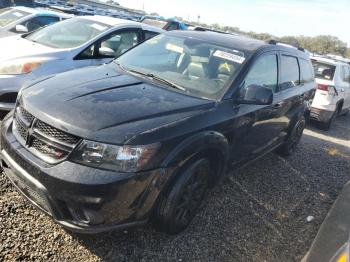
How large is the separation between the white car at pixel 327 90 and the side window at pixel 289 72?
3156 mm

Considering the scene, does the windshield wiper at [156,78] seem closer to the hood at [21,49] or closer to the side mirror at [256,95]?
the side mirror at [256,95]

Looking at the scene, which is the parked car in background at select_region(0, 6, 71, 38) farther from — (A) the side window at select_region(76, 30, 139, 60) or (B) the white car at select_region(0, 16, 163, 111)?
(A) the side window at select_region(76, 30, 139, 60)

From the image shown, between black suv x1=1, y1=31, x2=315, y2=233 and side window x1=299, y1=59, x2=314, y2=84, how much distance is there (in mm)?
1452

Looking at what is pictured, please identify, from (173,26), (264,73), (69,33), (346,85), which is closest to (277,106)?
(264,73)

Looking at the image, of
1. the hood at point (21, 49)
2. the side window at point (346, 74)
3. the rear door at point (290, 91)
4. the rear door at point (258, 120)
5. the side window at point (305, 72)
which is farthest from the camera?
the side window at point (346, 74)

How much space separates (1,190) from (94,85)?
1375 mm

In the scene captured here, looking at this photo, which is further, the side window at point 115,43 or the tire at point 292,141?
the side window at point 115,43

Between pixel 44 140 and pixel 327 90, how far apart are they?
733cm

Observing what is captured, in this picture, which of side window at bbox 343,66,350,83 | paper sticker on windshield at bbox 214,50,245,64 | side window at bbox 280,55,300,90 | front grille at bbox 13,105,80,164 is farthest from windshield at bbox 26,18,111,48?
side window at bbox 343,66,350,83

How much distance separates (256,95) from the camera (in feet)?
11.8

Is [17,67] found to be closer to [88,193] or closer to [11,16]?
[88,193]

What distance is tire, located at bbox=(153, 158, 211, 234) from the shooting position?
120 inches

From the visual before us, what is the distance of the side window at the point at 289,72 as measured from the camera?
4891 mm

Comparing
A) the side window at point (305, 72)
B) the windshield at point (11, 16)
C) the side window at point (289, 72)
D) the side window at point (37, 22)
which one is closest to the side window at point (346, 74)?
the side window at point (305, 72)
